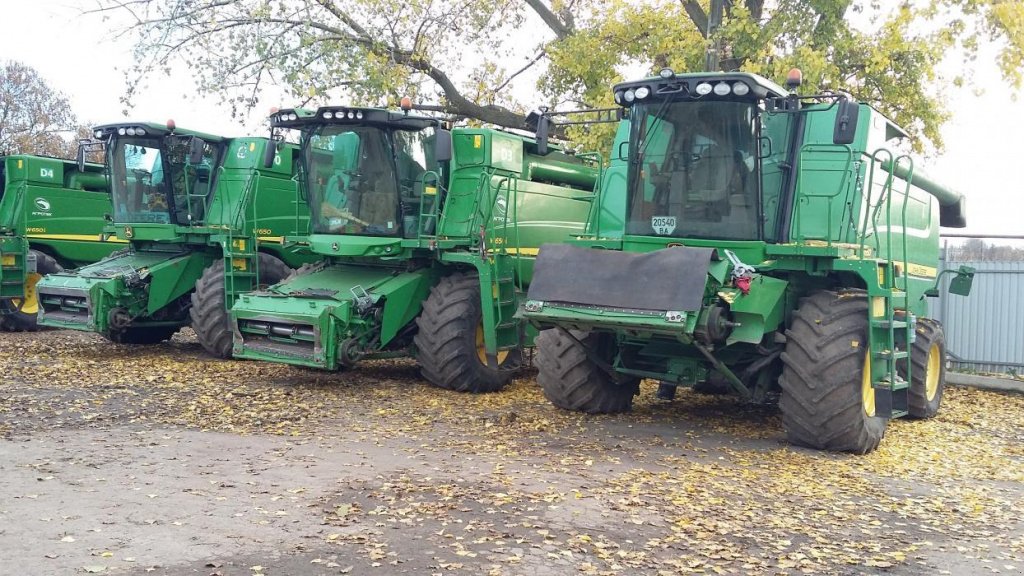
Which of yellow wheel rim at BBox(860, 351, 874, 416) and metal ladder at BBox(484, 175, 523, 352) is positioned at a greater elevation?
metal ladder at BBox(484, 175, 523, 352)

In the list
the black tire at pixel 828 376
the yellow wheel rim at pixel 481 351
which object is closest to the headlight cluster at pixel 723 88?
the black tire at pixel 828 376

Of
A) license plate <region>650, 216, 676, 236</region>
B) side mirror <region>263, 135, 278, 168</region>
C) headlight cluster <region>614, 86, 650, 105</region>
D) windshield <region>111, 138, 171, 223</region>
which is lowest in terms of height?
license plate <region>650, 216, 676, 236</region>

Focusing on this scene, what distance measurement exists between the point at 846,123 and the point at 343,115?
599 cm

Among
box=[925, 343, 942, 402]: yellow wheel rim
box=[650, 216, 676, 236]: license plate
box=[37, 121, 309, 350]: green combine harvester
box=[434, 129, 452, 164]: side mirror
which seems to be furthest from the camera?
box=[37, 121, 309, 350]: green combine harvester

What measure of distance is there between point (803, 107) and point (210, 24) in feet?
37.9

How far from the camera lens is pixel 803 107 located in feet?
29.0

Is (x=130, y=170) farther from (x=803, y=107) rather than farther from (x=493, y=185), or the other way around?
(x=803, y=107)

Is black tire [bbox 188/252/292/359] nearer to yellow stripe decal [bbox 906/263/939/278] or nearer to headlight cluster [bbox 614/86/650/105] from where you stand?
headlight cluster [bbox 614/86/650/105]

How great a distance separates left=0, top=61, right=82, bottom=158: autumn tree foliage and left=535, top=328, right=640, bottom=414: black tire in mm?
31890

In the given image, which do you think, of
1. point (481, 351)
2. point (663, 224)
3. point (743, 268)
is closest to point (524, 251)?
point (481, 351)

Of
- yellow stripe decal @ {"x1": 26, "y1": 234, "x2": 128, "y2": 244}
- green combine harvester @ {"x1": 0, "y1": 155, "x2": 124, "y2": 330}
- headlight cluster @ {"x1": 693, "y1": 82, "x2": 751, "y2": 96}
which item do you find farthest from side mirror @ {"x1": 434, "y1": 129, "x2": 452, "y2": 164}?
yellow stripe decal @ {"x1": 26, "y1": 234, "x2": 128, "y2": 244}

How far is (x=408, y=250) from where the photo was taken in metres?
11.6

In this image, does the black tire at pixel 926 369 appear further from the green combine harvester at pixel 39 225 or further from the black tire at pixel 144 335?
the green combine harvester at pixel 39 225

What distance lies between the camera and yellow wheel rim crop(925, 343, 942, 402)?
34.7ft
